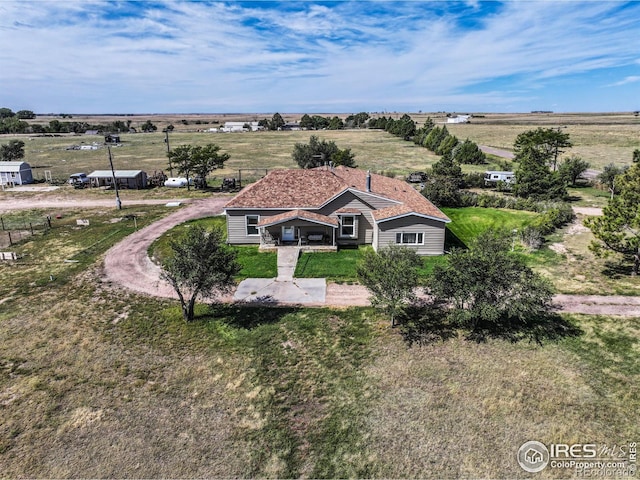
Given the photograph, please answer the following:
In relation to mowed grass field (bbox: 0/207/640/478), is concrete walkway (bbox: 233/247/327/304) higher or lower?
higher

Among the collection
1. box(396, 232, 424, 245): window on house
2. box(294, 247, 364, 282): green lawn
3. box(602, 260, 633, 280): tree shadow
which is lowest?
box(602, 260, 633, 280): tree shadow

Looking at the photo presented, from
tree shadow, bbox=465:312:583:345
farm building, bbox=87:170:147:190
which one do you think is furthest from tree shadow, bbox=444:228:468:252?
farm building, bbox=87:170:147:190

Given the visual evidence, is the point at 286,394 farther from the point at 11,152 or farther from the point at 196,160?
the point at 11,152

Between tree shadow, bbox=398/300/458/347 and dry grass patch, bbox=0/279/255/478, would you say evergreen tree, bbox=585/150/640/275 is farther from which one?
dry grass patch, bbox=0/279/255/478

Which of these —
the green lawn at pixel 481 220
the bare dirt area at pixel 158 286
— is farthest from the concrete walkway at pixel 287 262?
the green lawn at pixel 481 220

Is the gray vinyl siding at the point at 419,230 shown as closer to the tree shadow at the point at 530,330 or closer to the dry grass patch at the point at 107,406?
the tree shadow at the point at 530,330

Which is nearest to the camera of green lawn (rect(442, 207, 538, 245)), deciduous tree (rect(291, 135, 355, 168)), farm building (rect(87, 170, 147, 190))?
green lawn (rect(442, 207, 538, 245))
